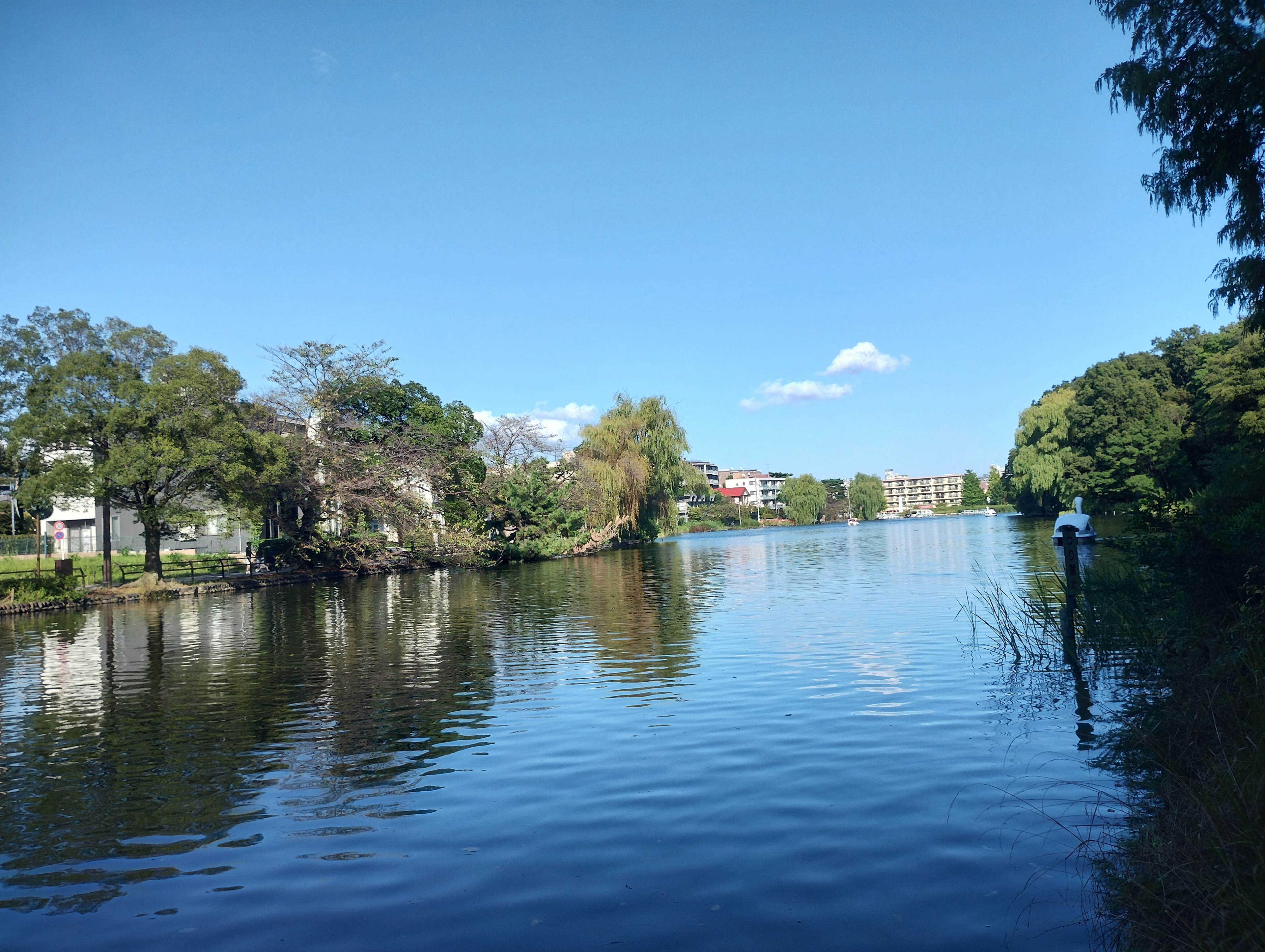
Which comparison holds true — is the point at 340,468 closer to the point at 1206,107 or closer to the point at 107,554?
the point at 107,554

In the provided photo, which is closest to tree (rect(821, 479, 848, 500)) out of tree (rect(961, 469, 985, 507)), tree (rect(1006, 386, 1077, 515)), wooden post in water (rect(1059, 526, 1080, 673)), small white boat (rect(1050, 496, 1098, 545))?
tree (rect(961, 469, 985, 507))

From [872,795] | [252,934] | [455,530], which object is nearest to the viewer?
[252,934]

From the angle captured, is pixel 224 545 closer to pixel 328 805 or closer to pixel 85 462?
pixel 85 462

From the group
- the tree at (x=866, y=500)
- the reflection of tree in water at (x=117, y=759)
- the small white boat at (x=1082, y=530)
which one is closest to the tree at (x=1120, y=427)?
the small white boat at (x=1082, y=530)

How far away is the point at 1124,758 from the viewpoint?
7.29m

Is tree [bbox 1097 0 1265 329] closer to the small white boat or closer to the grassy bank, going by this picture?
the small white boat

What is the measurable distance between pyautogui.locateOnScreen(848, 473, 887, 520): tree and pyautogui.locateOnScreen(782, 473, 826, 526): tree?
7773 millimetres

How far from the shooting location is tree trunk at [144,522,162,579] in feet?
107

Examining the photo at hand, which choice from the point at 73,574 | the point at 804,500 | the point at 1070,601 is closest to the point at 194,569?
the point at 73,574

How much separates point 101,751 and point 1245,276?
12.2 meters

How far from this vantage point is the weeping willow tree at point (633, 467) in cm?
5312

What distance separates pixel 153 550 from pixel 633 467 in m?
27.4

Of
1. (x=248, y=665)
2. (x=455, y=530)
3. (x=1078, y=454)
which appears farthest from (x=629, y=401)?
(x=248, y=665)

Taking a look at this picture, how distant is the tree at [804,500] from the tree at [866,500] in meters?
7.77
